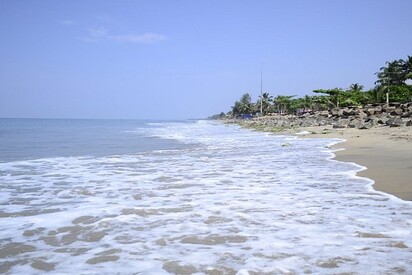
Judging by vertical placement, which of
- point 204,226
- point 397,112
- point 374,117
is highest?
point 397,112

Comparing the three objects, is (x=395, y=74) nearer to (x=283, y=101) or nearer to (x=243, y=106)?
(x=283, y=101)

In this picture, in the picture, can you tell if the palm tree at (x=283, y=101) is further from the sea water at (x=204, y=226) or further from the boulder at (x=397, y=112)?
the sea water at (x=204, y=226)

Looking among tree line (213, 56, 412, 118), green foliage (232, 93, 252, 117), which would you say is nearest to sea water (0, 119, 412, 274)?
tree line (213, 56, 412, 118)

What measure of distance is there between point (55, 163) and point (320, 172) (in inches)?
340

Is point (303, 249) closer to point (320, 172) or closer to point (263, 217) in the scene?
point (263, 217)

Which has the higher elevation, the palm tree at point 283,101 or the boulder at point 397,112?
the palm tree at point 283,101

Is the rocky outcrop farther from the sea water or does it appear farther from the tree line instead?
the sea water

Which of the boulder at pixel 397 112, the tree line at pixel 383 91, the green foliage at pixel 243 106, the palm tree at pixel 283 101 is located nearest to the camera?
the boulder at pixel 397 112

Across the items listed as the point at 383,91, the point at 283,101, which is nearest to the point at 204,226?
the point at 383,91

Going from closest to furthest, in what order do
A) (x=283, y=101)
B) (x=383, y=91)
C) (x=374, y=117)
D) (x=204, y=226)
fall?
(x=204, y=226), (x=374, y=117), (x=383, y=91), (x=283, y=101)

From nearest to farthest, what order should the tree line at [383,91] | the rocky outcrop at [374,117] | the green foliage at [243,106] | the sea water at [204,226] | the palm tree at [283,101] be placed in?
the sea water at [204,226] < the rocky outcrop at [374,117] < the tree line at [383,91] < the palm tree at [283,101] < the green foliage at [243,106]

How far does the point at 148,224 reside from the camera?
4711mm

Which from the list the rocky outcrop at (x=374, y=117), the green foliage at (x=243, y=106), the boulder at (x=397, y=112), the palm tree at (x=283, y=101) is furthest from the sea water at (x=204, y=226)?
the green foliage at (x=243, y=106)

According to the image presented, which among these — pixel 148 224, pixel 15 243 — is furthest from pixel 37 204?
pixel 148 224
